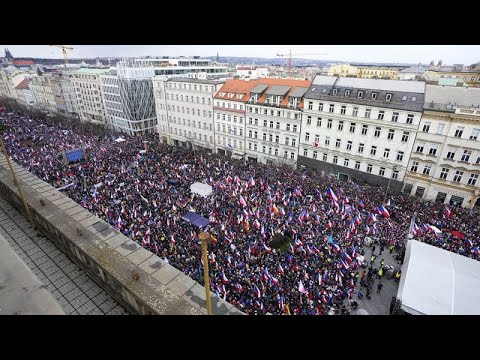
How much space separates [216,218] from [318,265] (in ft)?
39.4

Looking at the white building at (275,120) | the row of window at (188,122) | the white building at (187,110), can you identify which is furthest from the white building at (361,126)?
the row of window at (188,122)

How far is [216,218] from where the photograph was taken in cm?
3081

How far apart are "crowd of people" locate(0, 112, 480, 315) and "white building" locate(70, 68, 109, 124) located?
33619 mm

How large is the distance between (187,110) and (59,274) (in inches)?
1747

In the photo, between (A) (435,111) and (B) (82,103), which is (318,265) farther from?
(B) (82,103)

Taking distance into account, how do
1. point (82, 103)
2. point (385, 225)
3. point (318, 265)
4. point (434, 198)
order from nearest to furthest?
point (318, 265) < point (385, 225) < point (434, 198) < point (82, 103)

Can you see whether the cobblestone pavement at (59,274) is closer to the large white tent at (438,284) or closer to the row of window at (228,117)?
the large white tent at (438,284)

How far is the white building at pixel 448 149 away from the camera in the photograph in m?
32.8

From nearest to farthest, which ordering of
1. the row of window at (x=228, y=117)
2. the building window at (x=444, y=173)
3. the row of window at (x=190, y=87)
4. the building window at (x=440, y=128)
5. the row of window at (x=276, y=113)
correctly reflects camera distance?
the building window at (x=440, y=128)
the building window at (x=444, y=173)
the row of window at (x=276, y=113)
the row of window at (x=228, y=117)
the row of window at (x=190, y=87)

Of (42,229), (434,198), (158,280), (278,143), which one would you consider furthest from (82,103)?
(434,198)

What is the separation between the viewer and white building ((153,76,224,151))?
54.7m

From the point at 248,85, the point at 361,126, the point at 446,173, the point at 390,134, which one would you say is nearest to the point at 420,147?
the point at 390,134

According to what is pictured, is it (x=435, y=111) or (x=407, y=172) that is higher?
(x=435, y=111)

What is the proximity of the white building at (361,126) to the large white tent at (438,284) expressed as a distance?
1850cm
